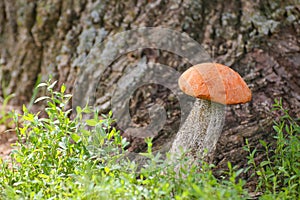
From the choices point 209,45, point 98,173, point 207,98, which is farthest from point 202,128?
point 209,45

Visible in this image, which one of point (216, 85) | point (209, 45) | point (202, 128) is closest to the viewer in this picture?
point (216, 85)

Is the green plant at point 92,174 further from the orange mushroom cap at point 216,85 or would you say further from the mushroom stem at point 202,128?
the orange mushroom cap at point 216,85

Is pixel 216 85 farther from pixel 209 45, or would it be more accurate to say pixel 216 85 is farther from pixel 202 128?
pixel 209 45

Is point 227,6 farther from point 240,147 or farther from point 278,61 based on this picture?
point 240,147

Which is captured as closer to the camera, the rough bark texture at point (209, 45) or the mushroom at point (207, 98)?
the mushroom at point (207, 98)

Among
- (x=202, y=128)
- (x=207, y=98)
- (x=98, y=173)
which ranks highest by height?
(x=207, y=98)

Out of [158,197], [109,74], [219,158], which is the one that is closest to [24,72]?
[109,74]

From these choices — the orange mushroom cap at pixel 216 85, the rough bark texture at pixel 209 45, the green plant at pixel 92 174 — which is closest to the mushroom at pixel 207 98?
the orange mushroom cap at pixel 216 85
